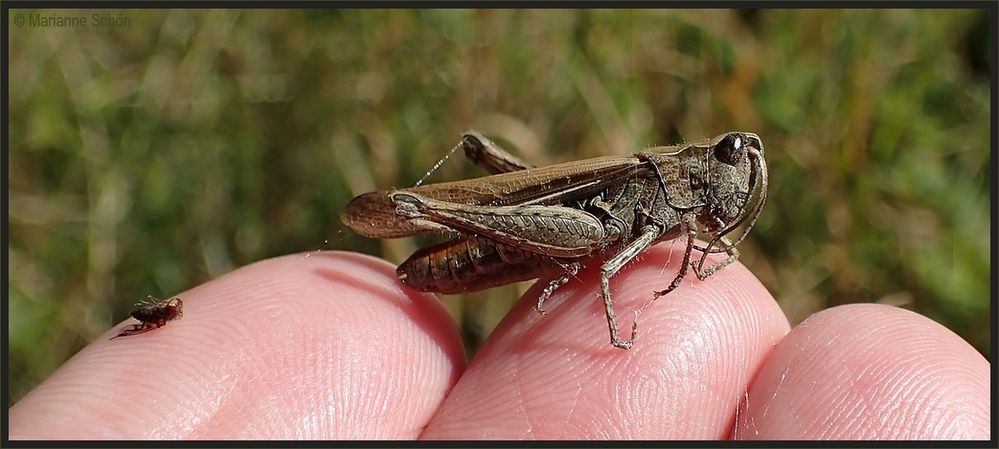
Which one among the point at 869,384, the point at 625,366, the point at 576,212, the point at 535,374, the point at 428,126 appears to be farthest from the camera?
the point at 428,126

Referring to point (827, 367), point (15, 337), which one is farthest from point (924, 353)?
point (15, 337)

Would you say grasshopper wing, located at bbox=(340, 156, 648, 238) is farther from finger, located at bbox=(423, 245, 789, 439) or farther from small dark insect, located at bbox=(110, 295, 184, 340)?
small dark insect, located at bbox=(110, 295, 184, 340)

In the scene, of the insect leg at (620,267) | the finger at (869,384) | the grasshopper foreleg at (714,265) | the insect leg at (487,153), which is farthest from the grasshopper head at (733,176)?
the insect leg at (487,153)

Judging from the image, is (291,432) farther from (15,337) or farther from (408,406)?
(15,337)

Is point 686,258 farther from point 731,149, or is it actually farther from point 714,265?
Answer: point 731,149

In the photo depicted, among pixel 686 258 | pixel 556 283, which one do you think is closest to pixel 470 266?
pixel 556 283
